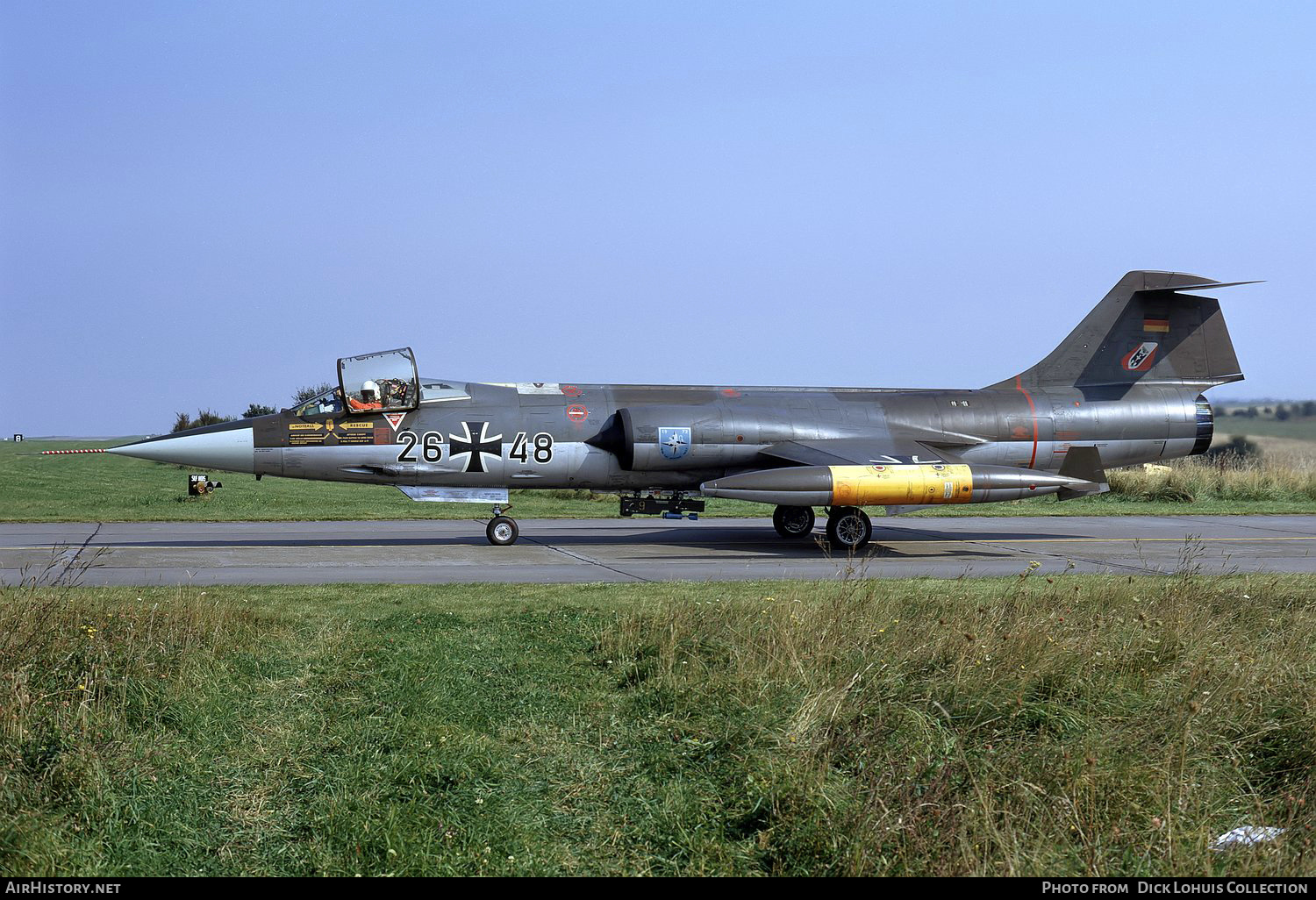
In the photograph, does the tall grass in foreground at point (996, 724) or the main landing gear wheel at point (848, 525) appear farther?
the main landing gear wheel at point (848, 525)

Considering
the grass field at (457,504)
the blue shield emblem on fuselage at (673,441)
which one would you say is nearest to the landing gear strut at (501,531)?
the blue shield emblem on fuselage at (673,441)

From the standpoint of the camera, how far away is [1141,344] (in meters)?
21.2

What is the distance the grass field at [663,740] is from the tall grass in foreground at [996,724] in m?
0.02

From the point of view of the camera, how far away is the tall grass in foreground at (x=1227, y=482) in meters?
30.0

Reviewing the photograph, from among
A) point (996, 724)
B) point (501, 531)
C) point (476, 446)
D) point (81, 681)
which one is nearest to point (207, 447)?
point (476, 446)

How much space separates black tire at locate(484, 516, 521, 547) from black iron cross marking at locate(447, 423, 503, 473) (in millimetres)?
1055

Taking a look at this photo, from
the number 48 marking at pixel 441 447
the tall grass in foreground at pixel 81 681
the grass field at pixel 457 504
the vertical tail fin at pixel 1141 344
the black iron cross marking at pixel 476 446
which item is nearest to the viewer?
the tall grass in foreground at pixel 81 681

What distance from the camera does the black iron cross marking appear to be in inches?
730

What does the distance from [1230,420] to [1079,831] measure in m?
20.7

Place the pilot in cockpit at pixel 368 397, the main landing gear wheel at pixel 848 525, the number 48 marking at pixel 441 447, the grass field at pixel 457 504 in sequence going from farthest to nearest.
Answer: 1. the grass field at pixel 457 504
2. the main landing gear wheel at pixel 848 525
3. the number 48 marking at pixel 441 447
4. the pilot in cockpit at pixel 368 397

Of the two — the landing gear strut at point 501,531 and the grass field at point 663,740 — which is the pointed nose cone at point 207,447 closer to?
the landing gear strut at point 501,531

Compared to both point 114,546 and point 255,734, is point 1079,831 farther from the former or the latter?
point 114,546

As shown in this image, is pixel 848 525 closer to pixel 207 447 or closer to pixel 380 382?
pixel 380 382

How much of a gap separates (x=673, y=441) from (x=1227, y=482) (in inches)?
818
